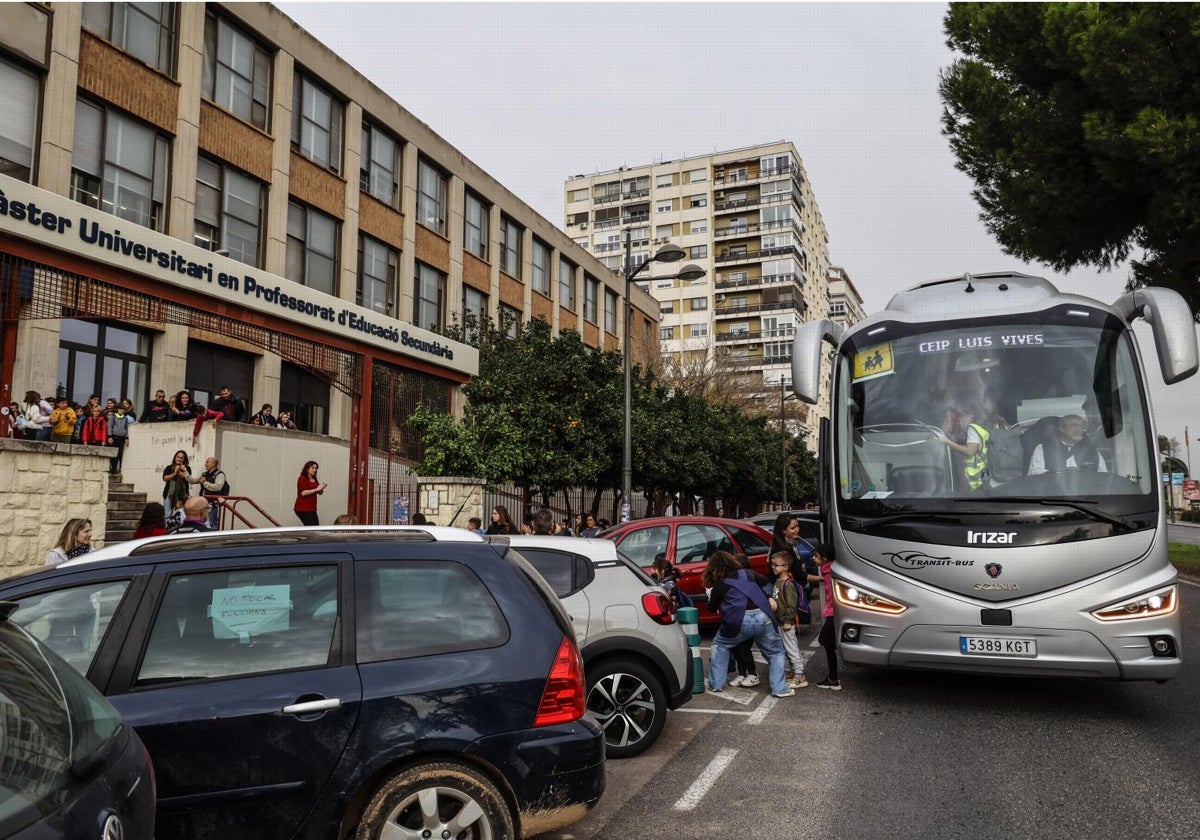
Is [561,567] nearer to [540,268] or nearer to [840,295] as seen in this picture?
[540,268]

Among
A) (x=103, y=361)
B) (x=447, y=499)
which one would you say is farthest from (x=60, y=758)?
(x=103, y=361)

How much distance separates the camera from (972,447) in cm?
669

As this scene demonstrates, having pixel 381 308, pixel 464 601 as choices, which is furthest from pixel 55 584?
pixel 381 308

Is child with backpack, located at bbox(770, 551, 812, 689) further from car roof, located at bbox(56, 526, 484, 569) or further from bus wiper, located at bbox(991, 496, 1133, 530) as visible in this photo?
car roof, located at bbox(56, 526, 484, 569)

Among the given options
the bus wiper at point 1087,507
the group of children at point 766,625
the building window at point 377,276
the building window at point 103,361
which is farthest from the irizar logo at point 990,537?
the building window at point 377,276

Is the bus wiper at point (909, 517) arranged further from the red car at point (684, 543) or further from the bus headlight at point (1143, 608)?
the red car at point (684, 543)

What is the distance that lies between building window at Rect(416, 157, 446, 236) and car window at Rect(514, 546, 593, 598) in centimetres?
2331

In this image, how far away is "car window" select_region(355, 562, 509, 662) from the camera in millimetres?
3492

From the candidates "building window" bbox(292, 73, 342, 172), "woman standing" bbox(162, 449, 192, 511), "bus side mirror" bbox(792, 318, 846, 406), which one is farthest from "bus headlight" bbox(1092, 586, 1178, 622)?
"building window" bbox(292, 73, 342, 172)

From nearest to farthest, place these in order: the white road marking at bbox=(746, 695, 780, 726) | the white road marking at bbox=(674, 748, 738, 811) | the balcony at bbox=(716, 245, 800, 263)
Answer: the white road marking at bbox=(674, 748, 738, 811) < the white road marking at bbox=(746, 695, 780, 726) < the balcony at bbox=(716, 245, 800, 263)

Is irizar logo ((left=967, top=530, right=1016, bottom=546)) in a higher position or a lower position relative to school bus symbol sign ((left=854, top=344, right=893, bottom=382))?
lower

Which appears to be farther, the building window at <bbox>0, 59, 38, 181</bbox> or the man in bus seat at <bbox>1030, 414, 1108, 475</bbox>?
the building window at <bbox>0, 59, 38, 181</bbox>

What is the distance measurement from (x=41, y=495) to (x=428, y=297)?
19.8 meters

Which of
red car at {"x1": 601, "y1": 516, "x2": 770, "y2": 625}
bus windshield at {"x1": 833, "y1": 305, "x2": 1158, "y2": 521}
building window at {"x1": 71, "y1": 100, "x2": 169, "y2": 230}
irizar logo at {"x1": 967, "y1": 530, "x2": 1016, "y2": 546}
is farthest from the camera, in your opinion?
building window at {"x1": 71, "y1": 100, "x2": 169, "y2": 230}
